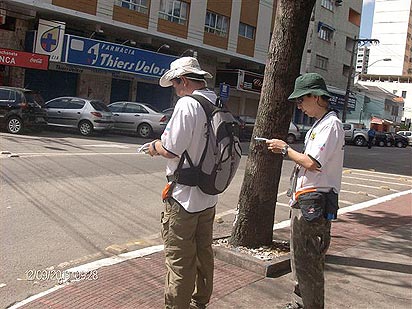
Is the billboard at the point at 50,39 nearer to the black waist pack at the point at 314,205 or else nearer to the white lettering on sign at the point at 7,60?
the white lettering on sign at the point at 7,60

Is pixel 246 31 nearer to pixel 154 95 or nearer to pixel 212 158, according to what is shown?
pixel 154 95

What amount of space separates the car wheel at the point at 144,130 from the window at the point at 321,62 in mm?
26010

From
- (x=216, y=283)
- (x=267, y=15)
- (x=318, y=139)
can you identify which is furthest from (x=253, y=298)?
(x=267, y=15)

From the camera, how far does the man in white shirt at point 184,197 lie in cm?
326

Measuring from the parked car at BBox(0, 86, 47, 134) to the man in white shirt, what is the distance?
14.5 m

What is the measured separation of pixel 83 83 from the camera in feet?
82.6

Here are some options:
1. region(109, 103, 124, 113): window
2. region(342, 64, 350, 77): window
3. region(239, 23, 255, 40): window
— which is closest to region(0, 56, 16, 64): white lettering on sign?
region(109, 103, 124, 113): window

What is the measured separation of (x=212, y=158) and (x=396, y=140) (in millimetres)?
43742

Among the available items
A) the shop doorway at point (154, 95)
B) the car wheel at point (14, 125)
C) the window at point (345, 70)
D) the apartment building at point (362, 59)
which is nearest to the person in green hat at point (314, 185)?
the car wheel at point (14, 125)

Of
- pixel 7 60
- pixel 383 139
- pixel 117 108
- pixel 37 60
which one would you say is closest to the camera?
Result: pixel 7 60

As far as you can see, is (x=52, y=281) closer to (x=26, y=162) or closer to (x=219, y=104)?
(x=219, y=104)

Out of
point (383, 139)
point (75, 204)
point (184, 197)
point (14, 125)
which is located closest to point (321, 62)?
point (383, 139)

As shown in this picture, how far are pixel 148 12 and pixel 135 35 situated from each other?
1.45 meters

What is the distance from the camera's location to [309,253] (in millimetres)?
3518
